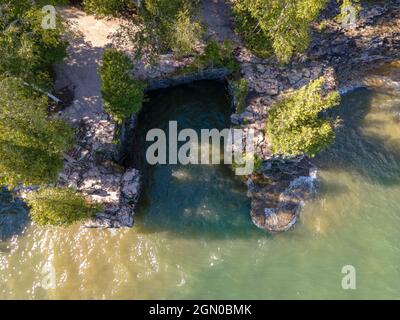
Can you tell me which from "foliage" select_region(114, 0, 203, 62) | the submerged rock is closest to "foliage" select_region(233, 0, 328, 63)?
"foliage" select_region(114, 0, 203, 62)

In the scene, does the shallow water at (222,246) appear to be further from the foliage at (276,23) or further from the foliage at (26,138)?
the foliage at (276,23)

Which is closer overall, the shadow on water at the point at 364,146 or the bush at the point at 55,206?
the bush at the point at 55,206

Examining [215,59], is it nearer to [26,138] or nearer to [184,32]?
[184,32]

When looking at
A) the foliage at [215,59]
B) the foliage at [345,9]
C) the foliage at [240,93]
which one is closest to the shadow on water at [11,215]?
the foliage at [215,59]

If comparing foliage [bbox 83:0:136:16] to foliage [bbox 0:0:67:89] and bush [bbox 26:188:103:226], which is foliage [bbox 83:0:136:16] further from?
bush [bbox 26:188:103:226]

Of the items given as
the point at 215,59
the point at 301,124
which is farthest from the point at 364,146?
the point at 215,59

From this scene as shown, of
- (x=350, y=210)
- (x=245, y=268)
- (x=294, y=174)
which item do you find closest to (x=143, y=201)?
(x=245, y=268)
